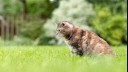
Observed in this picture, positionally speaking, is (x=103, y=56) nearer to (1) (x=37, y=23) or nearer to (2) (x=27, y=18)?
(1) (x=37, y=23)

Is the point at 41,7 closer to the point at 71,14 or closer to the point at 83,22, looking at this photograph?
the point at 71,14

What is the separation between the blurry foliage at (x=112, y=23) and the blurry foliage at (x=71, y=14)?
0.49m

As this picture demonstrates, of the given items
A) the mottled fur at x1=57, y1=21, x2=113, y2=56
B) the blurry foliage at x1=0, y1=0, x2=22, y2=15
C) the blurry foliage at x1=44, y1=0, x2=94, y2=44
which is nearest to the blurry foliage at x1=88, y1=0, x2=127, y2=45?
the blurry foliage at x1=44, y1=0, x2=94, y2=44

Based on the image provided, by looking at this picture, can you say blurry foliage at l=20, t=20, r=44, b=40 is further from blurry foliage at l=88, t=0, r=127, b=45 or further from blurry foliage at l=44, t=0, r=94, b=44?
blurry foliage at l=88, t=0, r=127, b=45

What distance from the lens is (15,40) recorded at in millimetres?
25828

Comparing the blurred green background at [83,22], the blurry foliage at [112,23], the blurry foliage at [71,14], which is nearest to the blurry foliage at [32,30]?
the blurred green background at [83,22]

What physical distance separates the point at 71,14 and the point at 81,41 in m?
17.0

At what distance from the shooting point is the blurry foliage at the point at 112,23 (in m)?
25.4

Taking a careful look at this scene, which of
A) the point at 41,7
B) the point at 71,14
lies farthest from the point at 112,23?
the point at 41,7

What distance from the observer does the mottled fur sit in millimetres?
8891

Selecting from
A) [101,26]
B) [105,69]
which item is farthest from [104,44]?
[101,26]

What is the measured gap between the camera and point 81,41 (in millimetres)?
9086

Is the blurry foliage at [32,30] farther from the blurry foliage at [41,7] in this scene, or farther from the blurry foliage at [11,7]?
the blurry foliage at [11,7]

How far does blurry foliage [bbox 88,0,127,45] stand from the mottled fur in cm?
1639
